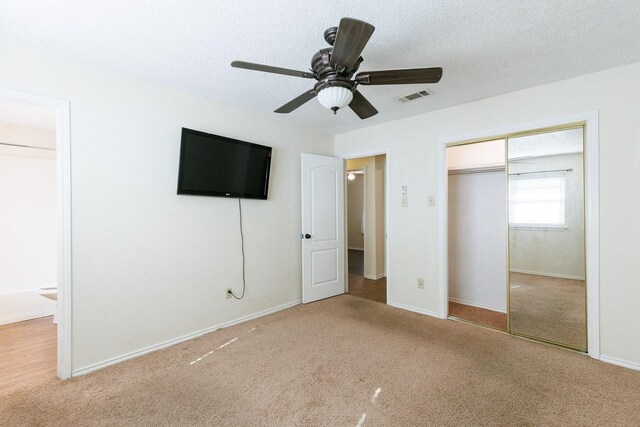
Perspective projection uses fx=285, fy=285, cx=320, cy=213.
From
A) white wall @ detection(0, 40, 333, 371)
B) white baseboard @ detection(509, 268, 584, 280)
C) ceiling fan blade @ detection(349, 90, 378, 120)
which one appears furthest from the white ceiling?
white baseboard @ detection(509, 268, 584, 280)

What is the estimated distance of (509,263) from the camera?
298 cm

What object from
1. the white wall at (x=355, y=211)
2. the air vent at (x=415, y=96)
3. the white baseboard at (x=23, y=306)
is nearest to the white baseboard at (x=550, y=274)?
the air vent at (x=415, y=96)

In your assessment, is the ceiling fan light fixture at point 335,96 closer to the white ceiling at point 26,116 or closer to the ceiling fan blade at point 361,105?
the ceiling fan blade at point 361,105

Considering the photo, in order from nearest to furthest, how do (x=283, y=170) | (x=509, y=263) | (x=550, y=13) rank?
1. (x=550, y=13)
2. (x=509, y=263)
3. (x=283, y=170)

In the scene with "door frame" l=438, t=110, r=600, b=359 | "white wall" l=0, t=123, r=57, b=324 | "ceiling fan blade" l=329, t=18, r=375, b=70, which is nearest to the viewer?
Result: "ceiling fan blade" l=329, t=18, r=375, b=70

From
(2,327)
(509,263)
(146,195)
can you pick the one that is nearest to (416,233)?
(509,263)

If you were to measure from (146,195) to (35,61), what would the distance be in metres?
1.16

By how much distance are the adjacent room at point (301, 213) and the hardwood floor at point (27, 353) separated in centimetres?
2

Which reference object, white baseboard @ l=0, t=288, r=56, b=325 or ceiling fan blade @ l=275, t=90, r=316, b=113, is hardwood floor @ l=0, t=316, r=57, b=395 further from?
ceiling fan blade @ l=275, t=90, r=316, b=113

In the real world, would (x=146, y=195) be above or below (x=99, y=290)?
above

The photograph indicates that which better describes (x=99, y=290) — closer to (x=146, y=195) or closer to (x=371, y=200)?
(x=146, y=195)

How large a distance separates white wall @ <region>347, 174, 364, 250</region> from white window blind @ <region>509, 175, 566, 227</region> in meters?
6.02

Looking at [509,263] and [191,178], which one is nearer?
[191,178]

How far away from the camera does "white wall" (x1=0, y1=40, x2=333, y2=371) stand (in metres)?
2.20
